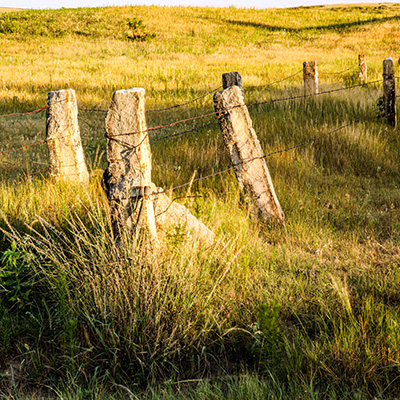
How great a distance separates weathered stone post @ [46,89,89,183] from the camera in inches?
167

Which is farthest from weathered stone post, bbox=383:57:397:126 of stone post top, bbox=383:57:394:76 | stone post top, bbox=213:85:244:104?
stone post top, bbox=213:85:244:104

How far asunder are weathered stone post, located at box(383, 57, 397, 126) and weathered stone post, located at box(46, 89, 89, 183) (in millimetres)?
5228

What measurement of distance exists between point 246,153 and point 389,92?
14.1ft

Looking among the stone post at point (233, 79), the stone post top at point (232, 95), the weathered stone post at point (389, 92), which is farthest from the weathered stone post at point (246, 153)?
the weathered stone post at point (389, 92)

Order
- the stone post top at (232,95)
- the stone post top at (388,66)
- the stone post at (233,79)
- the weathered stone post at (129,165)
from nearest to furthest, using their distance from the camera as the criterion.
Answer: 1. the weathered stone post at (129,165)
2. the stone post top at (232,95)
3. the stone post at (233,79)
4. the stone post top at (388,66)

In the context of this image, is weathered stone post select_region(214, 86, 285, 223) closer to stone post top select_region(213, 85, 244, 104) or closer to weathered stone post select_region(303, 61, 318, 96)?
stone post top select_region(213, 85, 244, 104)

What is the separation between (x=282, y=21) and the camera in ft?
135

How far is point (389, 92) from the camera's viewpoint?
23.1 feet

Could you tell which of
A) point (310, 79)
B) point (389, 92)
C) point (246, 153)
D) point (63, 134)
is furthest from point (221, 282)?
point (310, 79)

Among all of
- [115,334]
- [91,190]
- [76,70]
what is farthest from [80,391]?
[76,70]

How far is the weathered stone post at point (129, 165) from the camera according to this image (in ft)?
8.64

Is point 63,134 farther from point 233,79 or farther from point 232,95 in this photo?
point 233,79

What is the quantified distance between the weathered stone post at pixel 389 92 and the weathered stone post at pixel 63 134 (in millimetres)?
5228

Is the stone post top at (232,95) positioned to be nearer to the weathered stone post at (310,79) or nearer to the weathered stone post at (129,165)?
the weathered stone post at (129,165)
